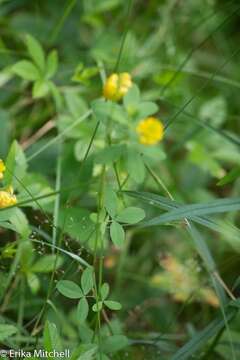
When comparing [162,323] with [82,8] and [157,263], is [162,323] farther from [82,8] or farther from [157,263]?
[82,8]

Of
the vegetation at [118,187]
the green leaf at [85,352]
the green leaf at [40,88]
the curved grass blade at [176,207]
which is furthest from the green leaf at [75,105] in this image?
the green leaf at [85,352]

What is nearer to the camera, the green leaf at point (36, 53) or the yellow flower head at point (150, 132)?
the yellow flower head at point (150, 132)

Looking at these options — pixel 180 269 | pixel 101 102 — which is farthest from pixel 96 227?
pixel 180 269

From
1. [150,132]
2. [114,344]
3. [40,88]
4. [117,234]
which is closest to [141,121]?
[150,132]

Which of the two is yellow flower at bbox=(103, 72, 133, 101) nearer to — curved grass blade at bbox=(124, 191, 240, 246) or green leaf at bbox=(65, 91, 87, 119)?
curved grass blade at bbox=(124, 191, 240, 246)

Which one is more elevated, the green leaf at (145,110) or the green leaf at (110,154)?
the green leaf at (145,110)

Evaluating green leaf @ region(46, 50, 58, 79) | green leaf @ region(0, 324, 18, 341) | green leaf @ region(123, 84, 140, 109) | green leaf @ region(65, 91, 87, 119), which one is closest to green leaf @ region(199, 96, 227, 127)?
green leaf @ region(65, 91, 87, 119)

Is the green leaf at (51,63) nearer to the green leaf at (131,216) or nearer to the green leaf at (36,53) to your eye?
the green leaf at (36,53)
